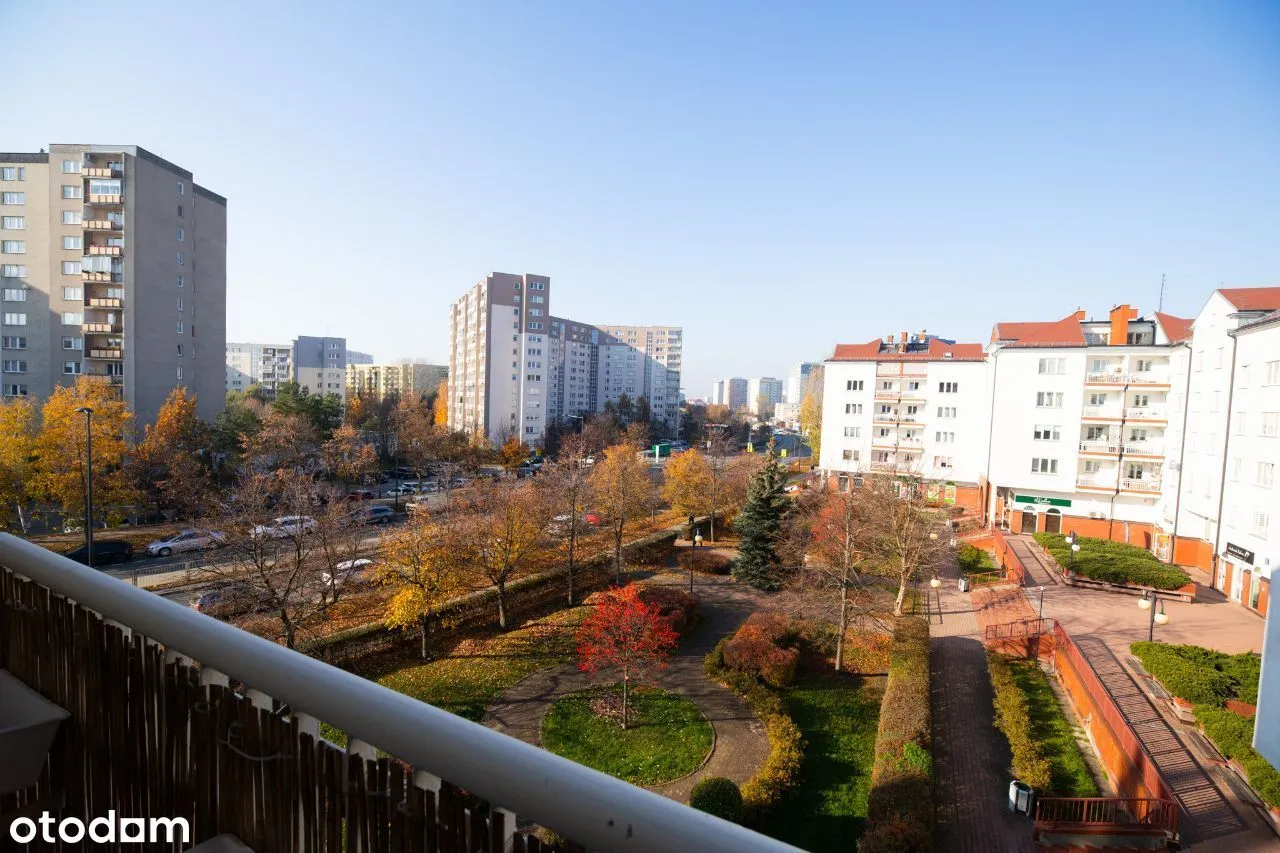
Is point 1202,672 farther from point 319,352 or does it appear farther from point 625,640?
point 319,352

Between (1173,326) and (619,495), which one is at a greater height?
(1173,326)

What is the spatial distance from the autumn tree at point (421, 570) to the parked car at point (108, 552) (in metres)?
10.0

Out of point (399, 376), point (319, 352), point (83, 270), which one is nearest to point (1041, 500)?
point (83, 270)

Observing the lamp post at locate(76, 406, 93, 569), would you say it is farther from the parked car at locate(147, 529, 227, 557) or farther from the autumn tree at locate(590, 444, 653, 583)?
the autumn tree at locate(590, 444, 653, 583)

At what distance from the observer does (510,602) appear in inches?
747

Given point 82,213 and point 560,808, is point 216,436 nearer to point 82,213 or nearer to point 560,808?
point 82,213

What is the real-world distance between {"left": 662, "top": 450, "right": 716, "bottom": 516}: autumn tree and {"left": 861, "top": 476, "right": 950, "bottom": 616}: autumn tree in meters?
9.28

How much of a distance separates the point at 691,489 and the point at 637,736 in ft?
58.3

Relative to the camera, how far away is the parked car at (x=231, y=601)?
1362cm

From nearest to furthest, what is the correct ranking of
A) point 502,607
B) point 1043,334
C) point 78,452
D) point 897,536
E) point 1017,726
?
1. point 1017,726
2. point 502,607
3. point 897,536
4. point 78,452
5. point 1043,334

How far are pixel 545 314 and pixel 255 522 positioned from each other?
4757 cm

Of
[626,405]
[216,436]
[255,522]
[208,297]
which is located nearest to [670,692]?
[255,522]

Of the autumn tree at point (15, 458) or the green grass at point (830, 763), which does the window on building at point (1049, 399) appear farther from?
the autumn tree at point (15, 458)

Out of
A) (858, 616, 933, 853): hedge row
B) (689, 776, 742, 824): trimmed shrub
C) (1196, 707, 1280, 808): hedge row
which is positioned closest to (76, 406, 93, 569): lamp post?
(689, 776, 742, 824): trimmed shrub
